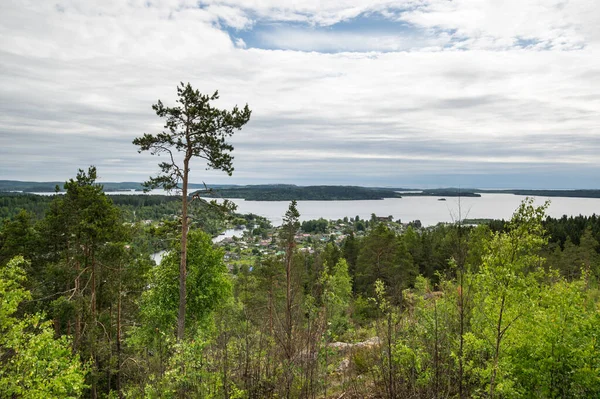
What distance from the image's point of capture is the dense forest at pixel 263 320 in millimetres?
5637

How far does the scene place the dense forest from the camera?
18.5 ft

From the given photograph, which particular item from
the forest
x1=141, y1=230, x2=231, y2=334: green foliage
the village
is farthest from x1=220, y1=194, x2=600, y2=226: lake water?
the forest

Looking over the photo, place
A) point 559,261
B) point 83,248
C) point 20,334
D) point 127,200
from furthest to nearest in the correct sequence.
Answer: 1. point 127,200
2. point 559,261
3. point 83,248
4. point 20,334

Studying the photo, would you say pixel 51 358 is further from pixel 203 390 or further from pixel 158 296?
pixel 158 296

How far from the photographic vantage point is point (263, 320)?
6.03 metres

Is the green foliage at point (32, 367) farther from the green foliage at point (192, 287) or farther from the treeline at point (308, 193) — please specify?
the treeline at point (308, 193)

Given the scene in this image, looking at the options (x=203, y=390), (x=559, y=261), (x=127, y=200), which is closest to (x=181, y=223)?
(x=203, y=390)

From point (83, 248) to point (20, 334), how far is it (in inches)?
281

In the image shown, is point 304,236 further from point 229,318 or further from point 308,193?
point 308,193

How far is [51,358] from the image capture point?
898cm

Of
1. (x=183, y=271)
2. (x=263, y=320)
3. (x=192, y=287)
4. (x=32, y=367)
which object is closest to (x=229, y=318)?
(x=192, y=287)

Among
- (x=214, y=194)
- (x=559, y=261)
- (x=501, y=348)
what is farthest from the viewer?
(x=559, y=261)

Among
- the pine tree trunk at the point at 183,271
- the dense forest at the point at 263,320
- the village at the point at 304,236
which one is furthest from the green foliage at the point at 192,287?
the village at the point at 304,236

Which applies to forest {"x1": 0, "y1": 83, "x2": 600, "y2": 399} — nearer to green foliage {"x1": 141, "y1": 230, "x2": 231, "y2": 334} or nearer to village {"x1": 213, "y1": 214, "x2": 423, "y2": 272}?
green foliage {"x1": 141, "y1": 230, "x2": 231, "y2": 334}
